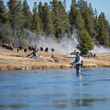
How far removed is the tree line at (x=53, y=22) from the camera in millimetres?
130250

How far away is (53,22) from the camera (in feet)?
494

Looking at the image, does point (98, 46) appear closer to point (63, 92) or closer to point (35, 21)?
point (35, 21)

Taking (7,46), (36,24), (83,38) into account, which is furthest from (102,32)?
(7,46)

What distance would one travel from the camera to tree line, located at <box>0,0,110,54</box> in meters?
130

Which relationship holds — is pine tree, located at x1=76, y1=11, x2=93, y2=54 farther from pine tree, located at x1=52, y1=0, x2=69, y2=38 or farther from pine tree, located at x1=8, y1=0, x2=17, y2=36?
pine tree, located at x1=8, y1=0, x2=17, y2=36

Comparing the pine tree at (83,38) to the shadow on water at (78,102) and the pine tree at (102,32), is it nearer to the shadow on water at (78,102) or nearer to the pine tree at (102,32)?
the pine tree at (102,32)

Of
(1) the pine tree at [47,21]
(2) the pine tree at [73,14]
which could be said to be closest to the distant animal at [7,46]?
(1) the pine tree at [47,21]

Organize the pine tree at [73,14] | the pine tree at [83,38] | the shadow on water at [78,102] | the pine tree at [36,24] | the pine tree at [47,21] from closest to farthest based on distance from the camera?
the shadow on water at [78,102] < the pine tree at [36,24] < the pine tree at [83,38] < the pine tree at [47,21] < the pine tree at [73,14]

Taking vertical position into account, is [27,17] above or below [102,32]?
above

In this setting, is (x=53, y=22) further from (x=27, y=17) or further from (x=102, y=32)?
(x=102, y=32)

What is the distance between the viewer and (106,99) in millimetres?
25328

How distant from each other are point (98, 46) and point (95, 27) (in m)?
6.16

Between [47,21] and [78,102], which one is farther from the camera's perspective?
[47,21]

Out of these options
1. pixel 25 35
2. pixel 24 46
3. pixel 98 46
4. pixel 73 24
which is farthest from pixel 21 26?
pixel 98 46
